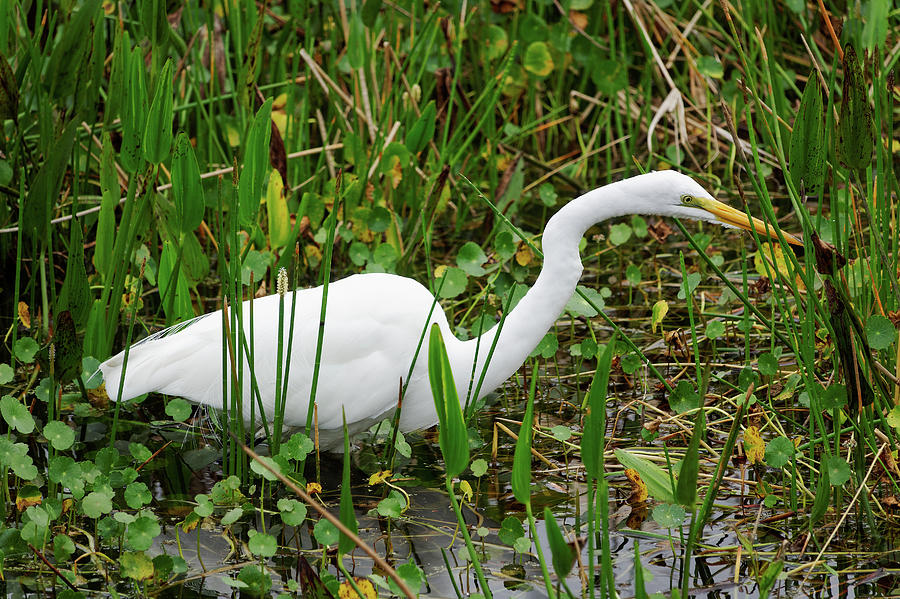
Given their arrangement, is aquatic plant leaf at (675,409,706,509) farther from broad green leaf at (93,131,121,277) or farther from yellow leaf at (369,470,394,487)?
broad green leaf at (93,131,121,277)

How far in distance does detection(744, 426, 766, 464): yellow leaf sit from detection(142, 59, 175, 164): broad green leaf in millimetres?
1375

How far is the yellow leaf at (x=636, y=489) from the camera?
7.80ft

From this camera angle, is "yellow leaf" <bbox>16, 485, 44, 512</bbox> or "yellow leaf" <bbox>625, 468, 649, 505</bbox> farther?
"yellow leaf" <bbox>625, 468, 649, 505</bbox>

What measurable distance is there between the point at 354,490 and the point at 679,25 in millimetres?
2847

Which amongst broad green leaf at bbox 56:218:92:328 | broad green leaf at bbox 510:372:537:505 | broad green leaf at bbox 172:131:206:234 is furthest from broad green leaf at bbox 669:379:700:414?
broad green leaf at bbox 56:218:92:328

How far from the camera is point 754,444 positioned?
2246 mm

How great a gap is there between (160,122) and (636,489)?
1.33m

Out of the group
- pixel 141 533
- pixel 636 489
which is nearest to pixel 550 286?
pixel 636 489

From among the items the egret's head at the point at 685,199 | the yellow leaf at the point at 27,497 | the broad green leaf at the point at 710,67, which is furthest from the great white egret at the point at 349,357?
the broad green leaf at the point at 710,67

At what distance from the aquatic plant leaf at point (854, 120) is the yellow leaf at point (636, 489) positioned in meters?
0.86

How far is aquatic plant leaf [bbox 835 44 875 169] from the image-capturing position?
1781mm

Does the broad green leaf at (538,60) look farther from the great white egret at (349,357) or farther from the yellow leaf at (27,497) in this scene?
the yellow leaf at (27,497)

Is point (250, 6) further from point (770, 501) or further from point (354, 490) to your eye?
point (770, 501)

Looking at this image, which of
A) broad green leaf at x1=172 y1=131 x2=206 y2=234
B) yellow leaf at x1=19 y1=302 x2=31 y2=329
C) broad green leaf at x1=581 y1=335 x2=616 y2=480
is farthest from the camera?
yellow leaf at x1=19 y1=302 x2=31 y2=329
